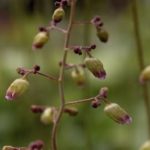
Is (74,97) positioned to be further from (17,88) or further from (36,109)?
(17,88)

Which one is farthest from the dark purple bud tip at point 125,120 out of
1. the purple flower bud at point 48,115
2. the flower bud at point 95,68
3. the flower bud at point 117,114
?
the purple flower bud at point 48,115

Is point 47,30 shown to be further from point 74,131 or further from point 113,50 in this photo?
point 113,50

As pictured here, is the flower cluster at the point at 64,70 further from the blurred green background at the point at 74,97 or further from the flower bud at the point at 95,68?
the blurred green background at the point at 74,97

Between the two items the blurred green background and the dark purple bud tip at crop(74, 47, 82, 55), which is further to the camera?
the blurred green background

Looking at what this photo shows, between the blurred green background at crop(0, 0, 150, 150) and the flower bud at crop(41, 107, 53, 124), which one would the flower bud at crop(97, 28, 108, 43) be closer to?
the flower bud at crop(41, 107, 53, 124)

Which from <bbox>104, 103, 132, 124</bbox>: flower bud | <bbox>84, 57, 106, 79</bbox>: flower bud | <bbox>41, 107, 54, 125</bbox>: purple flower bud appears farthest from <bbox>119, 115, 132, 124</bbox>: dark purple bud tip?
<bbox>41, 107, 54, 125</bbox>: purple flower bud

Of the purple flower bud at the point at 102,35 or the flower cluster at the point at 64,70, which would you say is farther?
the purple flower bud at the point at 102,35

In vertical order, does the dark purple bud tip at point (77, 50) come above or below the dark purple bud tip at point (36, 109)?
above

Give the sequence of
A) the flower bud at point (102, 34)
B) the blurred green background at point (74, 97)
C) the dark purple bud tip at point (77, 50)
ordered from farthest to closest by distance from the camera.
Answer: the blurred green background at point (74, 97), the flower bud at point (102, 34), the dark purple bud tip at point (77, 50)

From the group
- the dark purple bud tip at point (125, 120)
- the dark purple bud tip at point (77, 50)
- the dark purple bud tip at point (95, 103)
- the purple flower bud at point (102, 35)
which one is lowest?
the dark purple bud tip at point (125, 120)

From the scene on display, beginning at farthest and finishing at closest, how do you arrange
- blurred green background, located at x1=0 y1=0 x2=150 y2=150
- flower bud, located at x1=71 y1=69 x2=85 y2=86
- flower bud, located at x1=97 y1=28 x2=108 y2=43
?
blurred green background, located at x1=0 y1=0 x2=150 y2=150, flower bud, located at x1=71 y1=69 x2=85 y2=86, flower bud, located at x1=97 y1=28 x2=108 y2=43

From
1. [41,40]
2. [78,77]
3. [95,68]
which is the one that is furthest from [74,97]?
[95,68]
